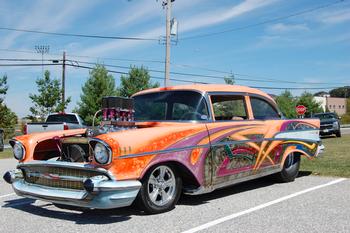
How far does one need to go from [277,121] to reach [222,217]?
8.95 ft

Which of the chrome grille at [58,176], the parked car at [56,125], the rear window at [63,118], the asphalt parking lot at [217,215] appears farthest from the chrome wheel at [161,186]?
the rear window at [63,118]

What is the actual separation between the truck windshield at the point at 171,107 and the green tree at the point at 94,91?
2511cm

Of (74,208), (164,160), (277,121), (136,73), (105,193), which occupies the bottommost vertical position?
(74,208)

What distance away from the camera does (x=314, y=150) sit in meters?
8.17

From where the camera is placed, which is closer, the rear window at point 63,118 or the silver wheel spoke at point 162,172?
the silver wheel spoke at point 162,172

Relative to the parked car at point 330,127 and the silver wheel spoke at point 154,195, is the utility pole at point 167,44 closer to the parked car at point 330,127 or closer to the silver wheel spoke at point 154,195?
the parked car at point 330,127

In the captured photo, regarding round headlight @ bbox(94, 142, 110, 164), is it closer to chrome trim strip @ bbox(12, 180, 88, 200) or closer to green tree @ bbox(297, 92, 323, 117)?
chrome trim strip @ bbox(12, 180, 88, 200)

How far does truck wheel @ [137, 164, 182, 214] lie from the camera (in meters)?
5.17

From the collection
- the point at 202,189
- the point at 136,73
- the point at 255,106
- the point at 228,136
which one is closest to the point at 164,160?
the point at 202,189

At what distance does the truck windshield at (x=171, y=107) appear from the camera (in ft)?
19.9

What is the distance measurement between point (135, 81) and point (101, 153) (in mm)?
28938

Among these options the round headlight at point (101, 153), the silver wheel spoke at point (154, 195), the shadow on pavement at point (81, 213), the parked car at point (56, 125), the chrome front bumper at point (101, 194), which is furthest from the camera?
the parked car at point (56, 125)

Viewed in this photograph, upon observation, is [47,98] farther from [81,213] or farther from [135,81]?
[81,213]

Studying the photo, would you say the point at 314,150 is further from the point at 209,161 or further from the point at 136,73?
the point at 136,73
